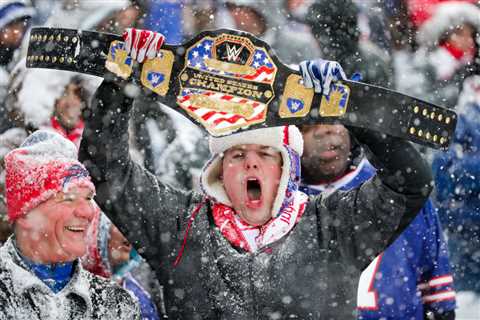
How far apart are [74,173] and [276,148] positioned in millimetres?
714

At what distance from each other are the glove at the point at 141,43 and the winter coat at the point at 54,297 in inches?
27.2

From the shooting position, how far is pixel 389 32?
558 centimetres

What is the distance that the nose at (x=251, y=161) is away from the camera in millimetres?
2844

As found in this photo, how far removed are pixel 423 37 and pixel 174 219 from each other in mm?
3305

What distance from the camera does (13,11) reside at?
16.8 ft

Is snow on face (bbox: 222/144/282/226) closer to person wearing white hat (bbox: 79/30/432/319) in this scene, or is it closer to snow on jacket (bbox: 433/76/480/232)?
person wearing white hat (bbox: 79/30/432/319)

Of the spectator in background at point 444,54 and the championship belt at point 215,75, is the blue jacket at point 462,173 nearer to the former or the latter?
the spectator in background at point 444,54

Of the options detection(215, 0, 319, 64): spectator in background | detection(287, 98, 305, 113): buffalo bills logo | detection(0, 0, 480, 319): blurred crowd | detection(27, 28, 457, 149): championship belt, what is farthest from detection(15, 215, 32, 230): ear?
detection(215, 0, 319, 64): spectator in background

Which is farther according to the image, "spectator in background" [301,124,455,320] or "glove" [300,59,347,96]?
"spectator in background" [301,124,455,320]

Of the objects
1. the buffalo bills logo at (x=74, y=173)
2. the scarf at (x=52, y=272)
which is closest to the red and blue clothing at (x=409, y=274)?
the buffalo bills logo at (x=74, y=173)

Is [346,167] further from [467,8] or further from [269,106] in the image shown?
[467,8]

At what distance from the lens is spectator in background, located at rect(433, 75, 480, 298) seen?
17.0 ft

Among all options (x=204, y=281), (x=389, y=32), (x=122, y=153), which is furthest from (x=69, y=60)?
(x=389, y=32)

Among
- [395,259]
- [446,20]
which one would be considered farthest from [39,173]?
[446,20]
